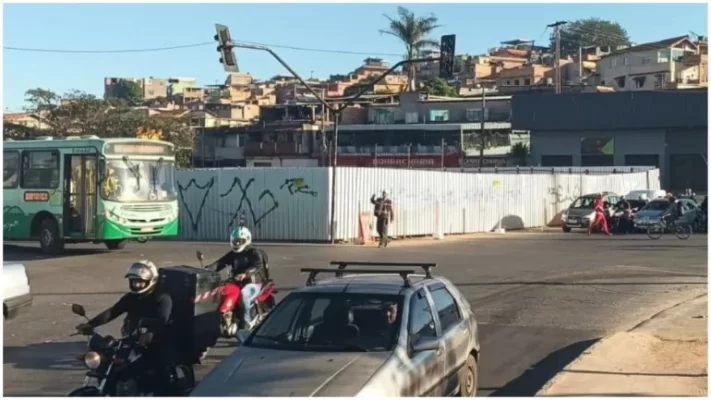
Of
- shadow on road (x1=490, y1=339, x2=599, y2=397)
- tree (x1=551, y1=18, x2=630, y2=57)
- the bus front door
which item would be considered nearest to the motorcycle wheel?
shadow on road (x1=490, y1=339, x2=599, y2=397)

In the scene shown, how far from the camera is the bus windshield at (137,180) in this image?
78.7 ft

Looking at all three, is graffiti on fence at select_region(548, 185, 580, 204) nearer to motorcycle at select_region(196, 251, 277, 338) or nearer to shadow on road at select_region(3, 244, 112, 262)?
shadow on road at select_region(3, 244, 112, 262)

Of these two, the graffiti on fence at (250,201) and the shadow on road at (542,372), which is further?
the graffiti on fence at (250,201)

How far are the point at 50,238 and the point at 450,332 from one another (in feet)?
60.7

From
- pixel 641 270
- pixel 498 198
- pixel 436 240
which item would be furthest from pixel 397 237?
pixel 641 270

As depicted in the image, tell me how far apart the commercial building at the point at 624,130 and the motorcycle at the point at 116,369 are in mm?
56131

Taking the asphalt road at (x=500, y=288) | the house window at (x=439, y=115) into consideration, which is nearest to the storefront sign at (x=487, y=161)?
the house window at (x=439, y=115)

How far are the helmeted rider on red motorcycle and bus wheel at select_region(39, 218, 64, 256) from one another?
558 inches

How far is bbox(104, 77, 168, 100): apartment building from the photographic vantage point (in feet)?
514

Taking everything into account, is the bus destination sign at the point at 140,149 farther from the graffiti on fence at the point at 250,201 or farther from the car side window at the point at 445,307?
the car side window at the point at 445,307

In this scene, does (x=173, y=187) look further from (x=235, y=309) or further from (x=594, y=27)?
(x=594, y=27)

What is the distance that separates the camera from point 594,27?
154500mm

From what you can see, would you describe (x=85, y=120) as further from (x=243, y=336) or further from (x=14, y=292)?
(x=243, y=336)

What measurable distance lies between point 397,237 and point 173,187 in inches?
364
